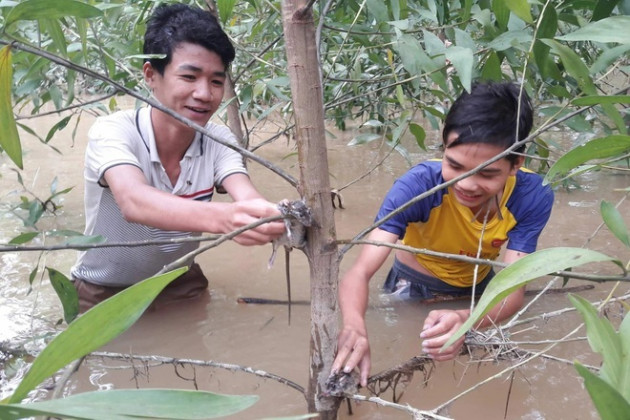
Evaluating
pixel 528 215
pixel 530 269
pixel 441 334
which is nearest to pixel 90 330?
pixel 530 269

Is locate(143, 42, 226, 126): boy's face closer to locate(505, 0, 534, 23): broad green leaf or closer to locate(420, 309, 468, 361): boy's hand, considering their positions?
locate(420, 309, 468, 361): boy's hand

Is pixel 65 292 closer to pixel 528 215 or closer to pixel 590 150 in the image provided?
pixel 590 150

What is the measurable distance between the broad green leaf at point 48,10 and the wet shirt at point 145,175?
3.27 ft

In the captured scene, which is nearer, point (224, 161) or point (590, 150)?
point (590, 150)

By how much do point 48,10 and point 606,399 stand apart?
2.68 feet

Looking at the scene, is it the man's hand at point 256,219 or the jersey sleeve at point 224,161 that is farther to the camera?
the jersey sleeve at point 224,161

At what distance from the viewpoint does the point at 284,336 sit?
2223 millimetres

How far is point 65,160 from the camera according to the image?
513 centimetres

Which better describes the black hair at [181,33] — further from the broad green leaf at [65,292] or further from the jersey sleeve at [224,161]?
the broad green leaf at [65,292]

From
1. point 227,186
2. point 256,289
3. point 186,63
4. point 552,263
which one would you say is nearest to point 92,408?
point 552,263

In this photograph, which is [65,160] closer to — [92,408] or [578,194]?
[578,194]

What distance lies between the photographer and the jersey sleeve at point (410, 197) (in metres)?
Result: 2.06

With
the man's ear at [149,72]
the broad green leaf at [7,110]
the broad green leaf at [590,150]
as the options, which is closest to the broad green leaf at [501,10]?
the broad green leaf at [590,150]

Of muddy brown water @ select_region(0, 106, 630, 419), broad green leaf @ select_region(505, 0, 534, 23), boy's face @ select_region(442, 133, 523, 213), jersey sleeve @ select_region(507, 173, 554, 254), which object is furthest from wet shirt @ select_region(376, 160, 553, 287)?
broad green leaf @ select_region(505, 0, 534, 23)
